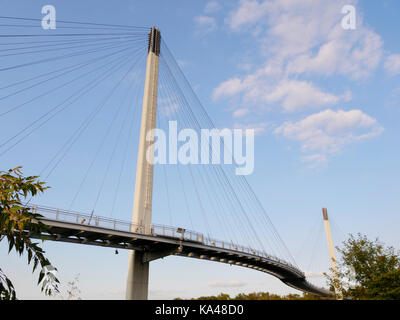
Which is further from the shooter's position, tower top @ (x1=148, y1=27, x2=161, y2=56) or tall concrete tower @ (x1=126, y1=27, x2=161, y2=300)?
tower top @ (x1=148, y1=27, x2=161, y2=56)

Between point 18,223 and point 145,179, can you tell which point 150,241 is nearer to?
point 145,179

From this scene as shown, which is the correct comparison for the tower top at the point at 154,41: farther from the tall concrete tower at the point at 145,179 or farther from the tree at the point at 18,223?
the tree at the point at 18,223

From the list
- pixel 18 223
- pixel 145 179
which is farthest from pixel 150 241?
pixel 18 223

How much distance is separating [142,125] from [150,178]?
7.45m

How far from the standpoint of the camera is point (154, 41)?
50.7 metres

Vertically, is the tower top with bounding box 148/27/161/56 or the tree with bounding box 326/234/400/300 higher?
the tower top with bounding box 148/27/161/56

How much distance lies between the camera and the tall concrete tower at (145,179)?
35.8m

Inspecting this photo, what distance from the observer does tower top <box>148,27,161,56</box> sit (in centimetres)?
5009

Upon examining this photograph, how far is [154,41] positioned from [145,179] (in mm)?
22970

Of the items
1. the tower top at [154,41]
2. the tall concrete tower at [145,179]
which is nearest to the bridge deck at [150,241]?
the tall concrete tower at [145,179]

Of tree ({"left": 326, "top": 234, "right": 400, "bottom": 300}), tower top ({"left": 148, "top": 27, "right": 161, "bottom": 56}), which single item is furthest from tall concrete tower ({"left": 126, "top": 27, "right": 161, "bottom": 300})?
tree ({"left": 326, "top": 234, "right": 400, "bottom": 300})

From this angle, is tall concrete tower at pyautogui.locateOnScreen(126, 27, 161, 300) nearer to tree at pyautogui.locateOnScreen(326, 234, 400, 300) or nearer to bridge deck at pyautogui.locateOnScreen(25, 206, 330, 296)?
bridge deck at pyautogui.locateOnScreen(25, 206, 330, 296)
